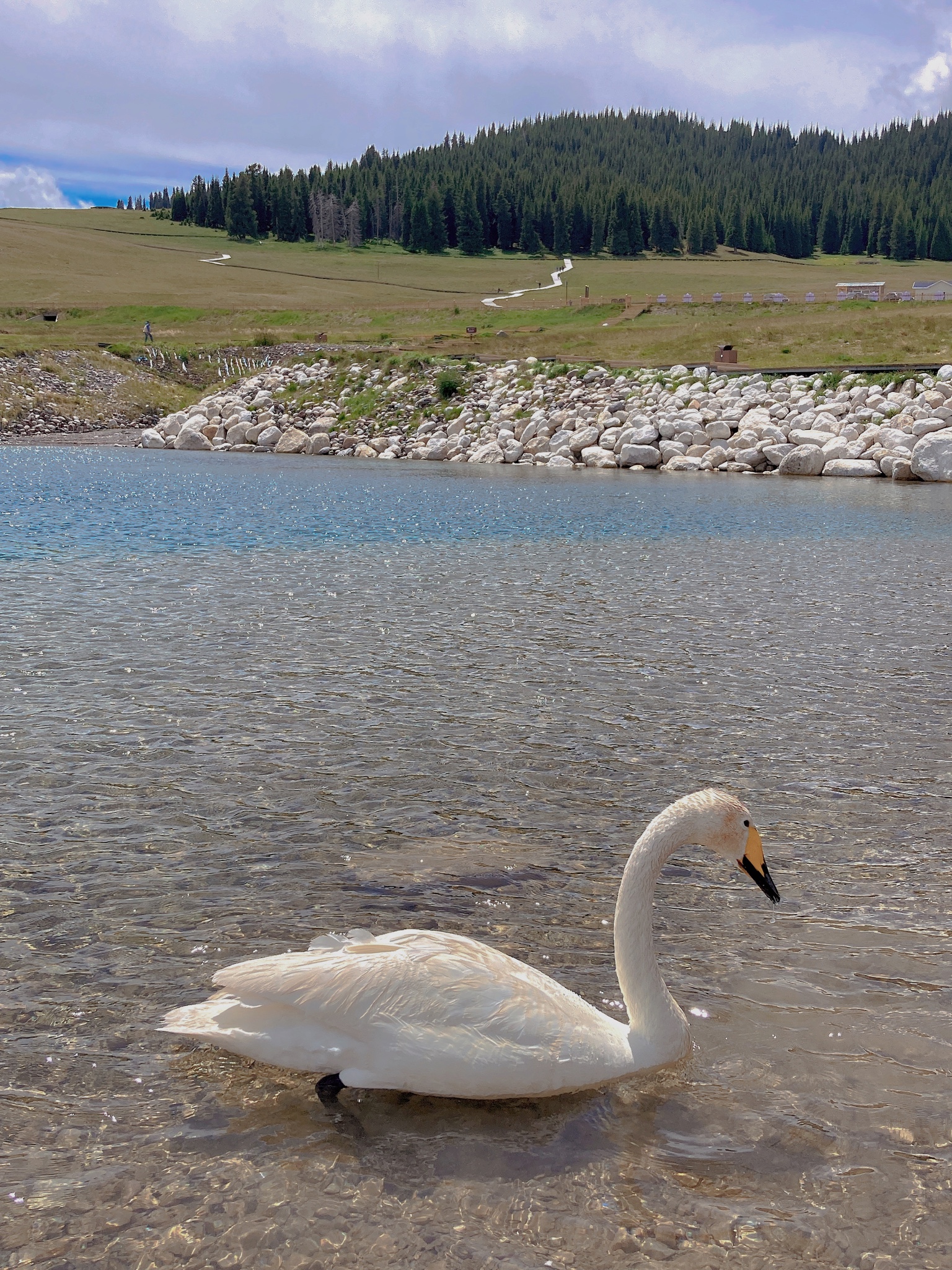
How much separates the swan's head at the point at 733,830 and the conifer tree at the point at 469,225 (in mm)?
167303

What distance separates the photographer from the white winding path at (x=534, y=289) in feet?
312

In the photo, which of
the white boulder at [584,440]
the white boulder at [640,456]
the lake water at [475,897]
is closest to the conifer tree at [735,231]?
the white boulder at [584,440]

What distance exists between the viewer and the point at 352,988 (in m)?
4.04

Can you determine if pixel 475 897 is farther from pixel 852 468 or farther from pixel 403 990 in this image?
pixel 852 468

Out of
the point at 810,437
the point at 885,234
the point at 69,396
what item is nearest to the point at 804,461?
the point at 810,437

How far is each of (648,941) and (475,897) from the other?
5.27 ft

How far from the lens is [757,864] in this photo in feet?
14.6

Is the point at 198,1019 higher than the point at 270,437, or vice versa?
the point at 198,1019

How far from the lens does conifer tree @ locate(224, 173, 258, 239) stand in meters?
163

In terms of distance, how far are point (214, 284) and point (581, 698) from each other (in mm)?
110748

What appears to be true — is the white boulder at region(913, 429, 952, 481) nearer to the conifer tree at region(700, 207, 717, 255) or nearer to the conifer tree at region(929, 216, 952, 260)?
the conifer tree at region(700, 207, 717, 255)

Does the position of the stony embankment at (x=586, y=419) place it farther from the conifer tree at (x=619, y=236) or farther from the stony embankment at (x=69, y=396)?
the conifer tree at (x=619, y=236)

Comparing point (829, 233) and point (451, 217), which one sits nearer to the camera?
point (451, 217)

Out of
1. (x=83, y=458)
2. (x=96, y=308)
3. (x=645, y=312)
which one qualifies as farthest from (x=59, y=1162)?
(x=96, y=308)
